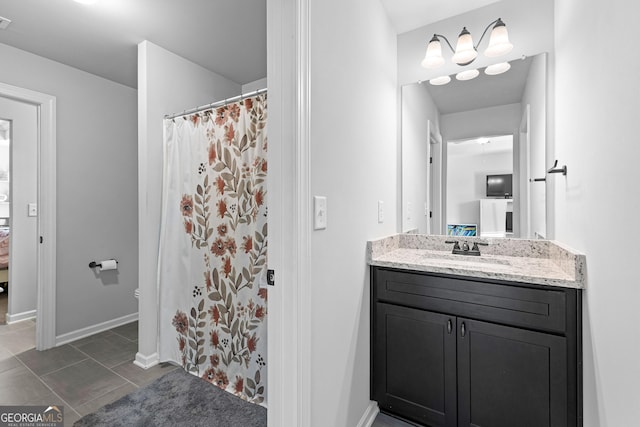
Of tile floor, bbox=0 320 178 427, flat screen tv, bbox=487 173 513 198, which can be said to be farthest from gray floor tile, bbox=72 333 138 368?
flat screen tv, bbox=487 173 513 198

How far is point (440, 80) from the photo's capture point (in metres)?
1.98

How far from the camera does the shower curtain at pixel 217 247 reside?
1.84 meters

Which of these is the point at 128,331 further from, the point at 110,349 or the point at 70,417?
the point at 70,417

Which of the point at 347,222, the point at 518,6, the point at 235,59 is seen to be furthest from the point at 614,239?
the point at 235,59

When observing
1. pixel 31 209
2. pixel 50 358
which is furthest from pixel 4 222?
pixel 50 358

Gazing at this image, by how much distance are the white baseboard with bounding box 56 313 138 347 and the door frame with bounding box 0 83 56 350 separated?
8cm

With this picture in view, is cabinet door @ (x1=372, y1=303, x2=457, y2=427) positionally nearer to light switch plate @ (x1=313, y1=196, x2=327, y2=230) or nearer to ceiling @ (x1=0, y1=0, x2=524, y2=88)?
light switch plate @ (x1=313, y1=196, x2=327, y2=230)

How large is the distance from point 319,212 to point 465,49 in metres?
1.49

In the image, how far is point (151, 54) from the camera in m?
→ 2.35

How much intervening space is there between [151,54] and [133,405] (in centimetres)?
249

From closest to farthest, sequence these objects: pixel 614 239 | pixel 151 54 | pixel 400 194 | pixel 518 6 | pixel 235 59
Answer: pixel 614 239, pixel 518 6, pixel 400 194, pixel 151 54, pixel 235 59

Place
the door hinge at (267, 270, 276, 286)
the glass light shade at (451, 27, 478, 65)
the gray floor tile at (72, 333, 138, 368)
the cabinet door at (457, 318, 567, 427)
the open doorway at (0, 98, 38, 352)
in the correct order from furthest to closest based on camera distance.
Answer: the open doorway at (0, 98, 38, 352)
the gray floor tile at (72, 333, 138, 368)
the glass light shade at (451, 27, 478, 65)
the cabinet door at (457, 318, 567, 427)
the door hinge at (267, 270, 276, 286)

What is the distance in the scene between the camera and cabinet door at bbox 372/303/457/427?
4.87 ft

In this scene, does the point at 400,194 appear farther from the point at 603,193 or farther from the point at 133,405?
the point at 133,405
